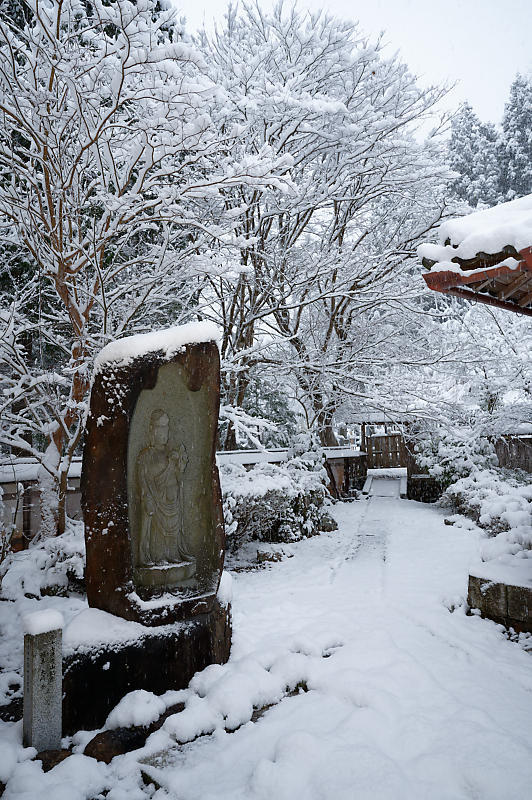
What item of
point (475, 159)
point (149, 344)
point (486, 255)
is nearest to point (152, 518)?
point (149, 344)

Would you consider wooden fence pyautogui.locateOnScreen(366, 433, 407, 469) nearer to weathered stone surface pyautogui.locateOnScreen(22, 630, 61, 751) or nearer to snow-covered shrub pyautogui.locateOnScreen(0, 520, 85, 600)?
snow-covered shrub pyautogui.locateOnScreen(0, 520, 85, 600)

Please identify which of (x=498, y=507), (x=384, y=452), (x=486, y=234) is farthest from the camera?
(x=384, y=452)

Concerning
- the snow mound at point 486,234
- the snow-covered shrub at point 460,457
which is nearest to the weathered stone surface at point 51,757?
the snow mound at point 486,234

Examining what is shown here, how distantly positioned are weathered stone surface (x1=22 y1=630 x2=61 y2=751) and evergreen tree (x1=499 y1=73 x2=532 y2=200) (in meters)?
31.6

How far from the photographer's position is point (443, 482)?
12148mm

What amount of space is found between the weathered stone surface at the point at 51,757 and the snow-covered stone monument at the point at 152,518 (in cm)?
32

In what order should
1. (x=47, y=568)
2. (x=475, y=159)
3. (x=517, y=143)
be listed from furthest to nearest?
(x=475, y=159) < (x=517, y=143) < (x=47, y=568)

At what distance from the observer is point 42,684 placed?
8.86 ft

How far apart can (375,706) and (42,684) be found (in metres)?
2.08

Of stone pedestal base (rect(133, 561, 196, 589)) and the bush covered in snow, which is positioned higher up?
stone pedestal base (rect(133, 561, 196, 589))

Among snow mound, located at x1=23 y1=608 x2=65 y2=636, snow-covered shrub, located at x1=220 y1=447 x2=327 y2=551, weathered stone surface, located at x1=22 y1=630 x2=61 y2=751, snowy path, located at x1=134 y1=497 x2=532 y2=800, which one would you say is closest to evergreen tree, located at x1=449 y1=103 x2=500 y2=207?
Result: snow-covered shrub, located at x1=220 y1=447 x2=327 y2=551

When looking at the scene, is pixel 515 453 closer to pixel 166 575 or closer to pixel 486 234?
pixel 486 234

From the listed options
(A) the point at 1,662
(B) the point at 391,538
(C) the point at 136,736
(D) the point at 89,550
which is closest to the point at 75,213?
(D) the point at 89,550

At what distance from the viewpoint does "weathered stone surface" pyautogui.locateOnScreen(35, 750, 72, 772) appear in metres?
2.59
